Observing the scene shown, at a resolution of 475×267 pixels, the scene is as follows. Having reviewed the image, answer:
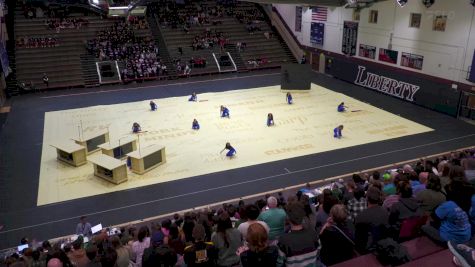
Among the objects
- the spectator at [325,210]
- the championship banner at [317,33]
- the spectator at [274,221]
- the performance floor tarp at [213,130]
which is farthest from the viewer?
the championship banner at [317,33]

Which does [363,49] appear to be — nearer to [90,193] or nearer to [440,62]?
[440,62]

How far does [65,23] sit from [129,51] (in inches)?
252

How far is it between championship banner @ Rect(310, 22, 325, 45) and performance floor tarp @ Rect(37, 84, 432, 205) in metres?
8.98

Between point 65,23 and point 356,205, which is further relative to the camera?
point 65,23

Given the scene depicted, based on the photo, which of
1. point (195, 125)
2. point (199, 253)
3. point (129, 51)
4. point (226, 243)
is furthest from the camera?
point (129, 51)

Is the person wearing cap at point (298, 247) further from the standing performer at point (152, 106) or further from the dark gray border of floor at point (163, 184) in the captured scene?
the standing performer at point (152, 106)

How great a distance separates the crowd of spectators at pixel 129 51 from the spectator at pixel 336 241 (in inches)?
1083

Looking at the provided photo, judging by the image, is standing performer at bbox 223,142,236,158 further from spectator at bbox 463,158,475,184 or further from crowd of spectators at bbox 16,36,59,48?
crowd of spectators at bbox 16,36,59,48

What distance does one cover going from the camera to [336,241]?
17.4 ft

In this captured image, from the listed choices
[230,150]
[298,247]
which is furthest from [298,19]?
[298,247]

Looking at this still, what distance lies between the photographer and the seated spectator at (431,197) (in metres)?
6.51


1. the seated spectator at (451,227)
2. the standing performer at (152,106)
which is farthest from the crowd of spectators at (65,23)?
the seated spectator at (451,227)

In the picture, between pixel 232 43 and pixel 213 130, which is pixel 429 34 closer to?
pixel 213 130

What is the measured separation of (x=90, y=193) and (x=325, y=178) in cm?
845
